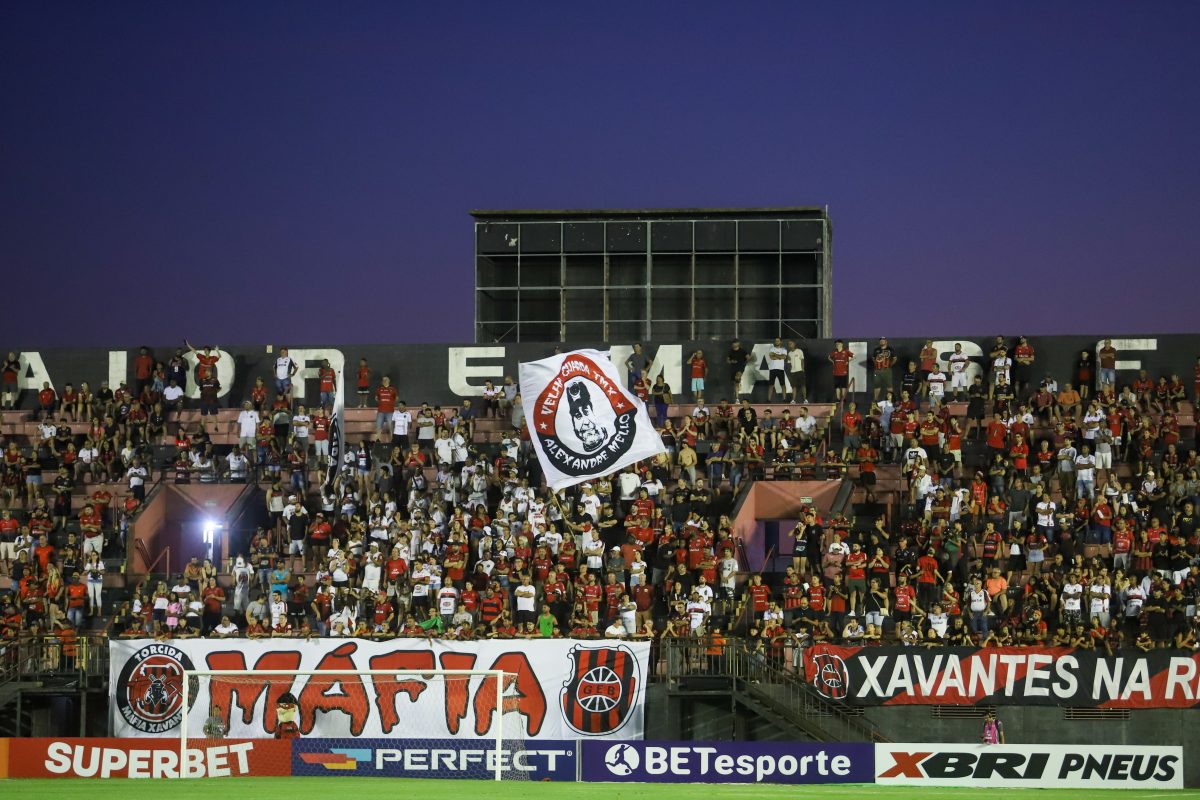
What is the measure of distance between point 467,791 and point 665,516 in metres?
15.6

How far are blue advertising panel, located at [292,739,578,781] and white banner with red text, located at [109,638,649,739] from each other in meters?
4.96

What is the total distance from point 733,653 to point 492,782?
8562 millimetres

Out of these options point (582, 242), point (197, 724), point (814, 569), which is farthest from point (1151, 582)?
point (582, 242)

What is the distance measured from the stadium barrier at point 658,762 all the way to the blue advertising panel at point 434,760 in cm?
2

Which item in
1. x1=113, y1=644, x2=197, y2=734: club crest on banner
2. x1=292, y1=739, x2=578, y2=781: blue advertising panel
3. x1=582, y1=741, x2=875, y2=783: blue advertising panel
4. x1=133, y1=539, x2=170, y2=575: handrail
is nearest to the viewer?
x1=582, y1=741, x2=875, y2=783: blue advertising panel

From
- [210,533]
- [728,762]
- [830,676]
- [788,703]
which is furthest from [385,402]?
[728,762]

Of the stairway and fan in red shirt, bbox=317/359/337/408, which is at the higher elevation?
fan in red shirt, bbox=317/359/337/408

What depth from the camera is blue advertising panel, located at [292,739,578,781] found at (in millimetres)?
27797

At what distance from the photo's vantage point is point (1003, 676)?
111 ft

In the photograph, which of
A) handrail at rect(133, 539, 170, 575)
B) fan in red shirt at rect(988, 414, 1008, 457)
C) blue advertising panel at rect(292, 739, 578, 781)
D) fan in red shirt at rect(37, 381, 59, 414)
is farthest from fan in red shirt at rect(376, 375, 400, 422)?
blue advertising panel at rect(292, 739, 578, 781)

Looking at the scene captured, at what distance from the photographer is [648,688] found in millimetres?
34062

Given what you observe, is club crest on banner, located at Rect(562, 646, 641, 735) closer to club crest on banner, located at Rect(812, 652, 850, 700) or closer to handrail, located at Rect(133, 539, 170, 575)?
club crest on banner, located at Rect(812, 652, 850, 700)

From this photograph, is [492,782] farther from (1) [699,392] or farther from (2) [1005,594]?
(1) [699,392]

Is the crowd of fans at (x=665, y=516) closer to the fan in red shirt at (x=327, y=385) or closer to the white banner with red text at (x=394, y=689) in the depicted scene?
the fan in red shirt at (x=327, y=385)
